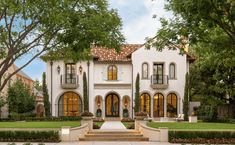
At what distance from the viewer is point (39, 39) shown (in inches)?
919

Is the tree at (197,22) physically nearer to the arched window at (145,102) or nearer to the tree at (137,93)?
the tree at (137,93)

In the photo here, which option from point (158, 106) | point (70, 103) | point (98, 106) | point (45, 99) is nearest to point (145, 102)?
point (158, 106)

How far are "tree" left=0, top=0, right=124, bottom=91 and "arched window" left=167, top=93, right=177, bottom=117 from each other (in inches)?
1077

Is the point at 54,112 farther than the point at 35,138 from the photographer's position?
Yes

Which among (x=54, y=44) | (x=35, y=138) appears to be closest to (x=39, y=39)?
(x=54, y=44)

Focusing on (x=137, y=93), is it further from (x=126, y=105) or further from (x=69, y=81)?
(x=69, y=81)

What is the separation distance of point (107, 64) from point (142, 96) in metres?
5.01

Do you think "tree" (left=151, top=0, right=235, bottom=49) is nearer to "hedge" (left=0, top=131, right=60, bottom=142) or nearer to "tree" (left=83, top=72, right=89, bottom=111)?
"hedge" (left=0, top=131, right=60, bottom=142)

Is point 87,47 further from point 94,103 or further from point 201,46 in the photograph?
point 94,103

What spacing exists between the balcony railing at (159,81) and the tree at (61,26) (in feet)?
85.6

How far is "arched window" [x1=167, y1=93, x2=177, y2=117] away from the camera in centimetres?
4937

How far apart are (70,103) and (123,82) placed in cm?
605

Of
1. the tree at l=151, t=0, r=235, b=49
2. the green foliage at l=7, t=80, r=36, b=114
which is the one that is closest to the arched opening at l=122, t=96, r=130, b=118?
the green foliage at l=7, t=80, r=36, b=114

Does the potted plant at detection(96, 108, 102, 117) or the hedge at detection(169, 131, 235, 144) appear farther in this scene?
the potted plant at detection(96, 108, 102, 117)
